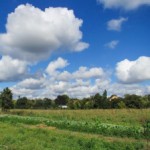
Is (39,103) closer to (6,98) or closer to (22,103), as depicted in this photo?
(22,103)

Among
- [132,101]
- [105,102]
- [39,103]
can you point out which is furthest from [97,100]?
[39,103]

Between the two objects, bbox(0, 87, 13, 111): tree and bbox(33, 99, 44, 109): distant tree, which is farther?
bbox(33, 99, 44, 109): distant tree

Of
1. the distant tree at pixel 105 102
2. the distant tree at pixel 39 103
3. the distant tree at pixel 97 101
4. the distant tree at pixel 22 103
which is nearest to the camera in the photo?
the distant tree at pixel 105 102

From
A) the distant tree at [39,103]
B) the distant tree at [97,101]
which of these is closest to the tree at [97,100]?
the distant tree at [97,101]

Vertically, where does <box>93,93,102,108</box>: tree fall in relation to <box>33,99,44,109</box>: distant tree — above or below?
below

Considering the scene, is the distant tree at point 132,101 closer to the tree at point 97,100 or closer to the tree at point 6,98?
the tree at point 97,100

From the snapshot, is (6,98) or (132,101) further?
(132,101)

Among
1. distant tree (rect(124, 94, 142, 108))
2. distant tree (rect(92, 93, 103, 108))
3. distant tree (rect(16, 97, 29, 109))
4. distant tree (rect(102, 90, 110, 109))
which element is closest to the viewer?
distant tree (rect(124, 94, 142, 108))

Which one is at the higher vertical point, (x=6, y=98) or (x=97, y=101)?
(x=97, y=101)

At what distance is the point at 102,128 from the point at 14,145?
12614mm

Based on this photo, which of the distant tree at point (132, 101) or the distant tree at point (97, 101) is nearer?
the distant tree at point (132, 101)

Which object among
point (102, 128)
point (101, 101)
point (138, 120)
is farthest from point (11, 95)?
point (102, 128)

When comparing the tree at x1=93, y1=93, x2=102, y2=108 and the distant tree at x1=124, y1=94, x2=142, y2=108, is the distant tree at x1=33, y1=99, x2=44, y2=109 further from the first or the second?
the distant tree at x1=124, y1=94, x2=142, y2=108

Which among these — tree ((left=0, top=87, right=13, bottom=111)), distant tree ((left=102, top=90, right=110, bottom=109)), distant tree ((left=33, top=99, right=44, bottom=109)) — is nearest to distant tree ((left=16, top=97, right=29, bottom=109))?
distant tree ((left=33, top=99, right=44, bottom=109))
